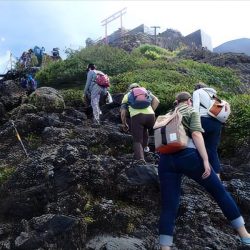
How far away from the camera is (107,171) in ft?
30.4

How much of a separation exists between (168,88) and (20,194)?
10.1 metres

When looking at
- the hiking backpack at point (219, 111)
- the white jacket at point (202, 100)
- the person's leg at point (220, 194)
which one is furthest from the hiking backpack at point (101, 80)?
the person's leg at point (220, 194)

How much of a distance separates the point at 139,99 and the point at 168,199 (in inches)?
148

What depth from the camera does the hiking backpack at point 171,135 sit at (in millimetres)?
7027

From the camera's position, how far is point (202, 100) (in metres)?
9.06

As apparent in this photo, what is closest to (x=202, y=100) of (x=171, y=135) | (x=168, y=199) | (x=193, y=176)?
(x=171, y=135)

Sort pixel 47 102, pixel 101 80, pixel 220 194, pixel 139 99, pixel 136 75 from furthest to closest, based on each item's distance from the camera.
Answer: pixel 136 75 → pixel 47 102 → pixel 101 80 → pixel 139 99 → pixel 220 194

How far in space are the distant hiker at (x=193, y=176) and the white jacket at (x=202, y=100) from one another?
5.87ft

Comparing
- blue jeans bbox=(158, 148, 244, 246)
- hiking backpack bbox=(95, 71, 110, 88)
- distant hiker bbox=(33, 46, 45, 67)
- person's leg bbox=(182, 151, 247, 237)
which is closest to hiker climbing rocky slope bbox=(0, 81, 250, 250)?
person's leg bbox=(182, 151, 247, 237)

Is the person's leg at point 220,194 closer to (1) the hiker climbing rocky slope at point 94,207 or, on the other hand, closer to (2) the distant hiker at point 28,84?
(1) the hiker climbing rocky slope at point 94,207

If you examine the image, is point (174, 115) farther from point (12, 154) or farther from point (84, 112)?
point (84, 112)

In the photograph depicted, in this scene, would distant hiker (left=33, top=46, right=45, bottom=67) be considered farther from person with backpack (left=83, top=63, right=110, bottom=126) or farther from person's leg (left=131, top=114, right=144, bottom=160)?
person's leg (left=131, top=114, right=144, bottom=160)

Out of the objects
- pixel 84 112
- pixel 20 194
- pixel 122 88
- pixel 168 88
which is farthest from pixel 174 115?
pixel 122 88

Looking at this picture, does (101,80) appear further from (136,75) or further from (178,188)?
(178,188)
